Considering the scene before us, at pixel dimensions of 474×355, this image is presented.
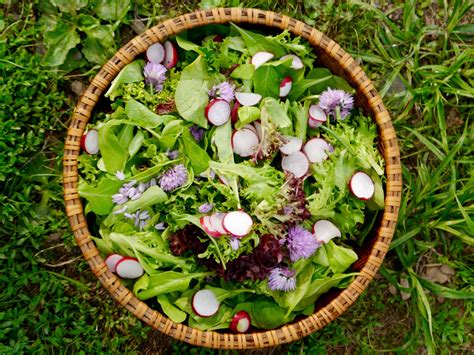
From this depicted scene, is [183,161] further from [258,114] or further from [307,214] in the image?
[307,214]

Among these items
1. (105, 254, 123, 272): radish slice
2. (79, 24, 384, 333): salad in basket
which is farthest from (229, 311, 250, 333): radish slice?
(105, 254, 123, 272): radish slice

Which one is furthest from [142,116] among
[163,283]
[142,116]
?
[163,283]

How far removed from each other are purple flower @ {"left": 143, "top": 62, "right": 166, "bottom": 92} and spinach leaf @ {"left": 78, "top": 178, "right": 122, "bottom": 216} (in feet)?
1.04

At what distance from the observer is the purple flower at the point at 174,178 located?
1764 mm

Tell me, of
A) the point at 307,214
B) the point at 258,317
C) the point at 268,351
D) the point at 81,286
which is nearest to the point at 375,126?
the point at 307,214

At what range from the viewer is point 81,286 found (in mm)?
2164

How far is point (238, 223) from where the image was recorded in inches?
66.5

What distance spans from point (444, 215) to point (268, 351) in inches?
30.2

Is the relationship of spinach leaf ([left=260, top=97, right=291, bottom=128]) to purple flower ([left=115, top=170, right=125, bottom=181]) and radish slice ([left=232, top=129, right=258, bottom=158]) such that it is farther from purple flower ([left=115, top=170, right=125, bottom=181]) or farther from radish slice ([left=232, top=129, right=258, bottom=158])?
purple flower ([left=115, top=170, right=125, bottom=181])

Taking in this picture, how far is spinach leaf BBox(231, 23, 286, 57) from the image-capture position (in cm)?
186

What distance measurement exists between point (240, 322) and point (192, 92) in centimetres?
69

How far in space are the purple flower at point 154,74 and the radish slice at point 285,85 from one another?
1.15ft

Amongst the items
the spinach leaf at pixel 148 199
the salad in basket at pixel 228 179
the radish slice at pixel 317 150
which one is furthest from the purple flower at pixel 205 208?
the radish slice at pixel 317 150

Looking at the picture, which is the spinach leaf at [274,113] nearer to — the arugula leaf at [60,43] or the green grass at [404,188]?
the green grass at [404,188]
